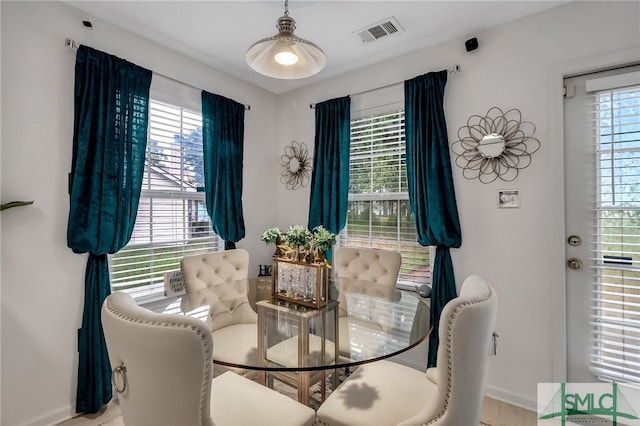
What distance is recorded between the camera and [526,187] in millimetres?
2158

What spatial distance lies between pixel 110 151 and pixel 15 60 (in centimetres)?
67

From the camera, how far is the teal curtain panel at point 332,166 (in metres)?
2.96

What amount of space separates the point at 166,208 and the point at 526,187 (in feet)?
9.23

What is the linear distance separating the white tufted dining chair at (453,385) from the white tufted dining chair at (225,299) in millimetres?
489

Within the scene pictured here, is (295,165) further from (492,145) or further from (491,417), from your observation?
(491,417)

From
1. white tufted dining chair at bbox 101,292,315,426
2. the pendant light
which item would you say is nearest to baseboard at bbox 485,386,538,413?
white tufted dining chair at bbox 101,292,315,426

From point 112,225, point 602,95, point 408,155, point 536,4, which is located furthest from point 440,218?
point 112,225

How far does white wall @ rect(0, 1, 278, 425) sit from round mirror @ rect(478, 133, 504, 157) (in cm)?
285

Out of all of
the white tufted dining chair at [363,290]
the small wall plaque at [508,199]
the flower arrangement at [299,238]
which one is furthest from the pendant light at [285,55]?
the small wall plaque at [508,199]

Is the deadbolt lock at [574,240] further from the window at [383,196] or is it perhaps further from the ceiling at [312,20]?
the ceiling at [312,20]

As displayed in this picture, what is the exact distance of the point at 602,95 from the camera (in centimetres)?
196

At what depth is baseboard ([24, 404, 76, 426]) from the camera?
189 cm

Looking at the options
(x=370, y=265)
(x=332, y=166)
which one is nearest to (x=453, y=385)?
(x=370, y=265)

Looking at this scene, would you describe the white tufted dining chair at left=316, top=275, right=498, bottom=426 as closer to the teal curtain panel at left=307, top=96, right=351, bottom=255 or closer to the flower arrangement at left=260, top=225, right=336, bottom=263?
the flower arrangement at left=260, top=225, right=336, bottom=263
